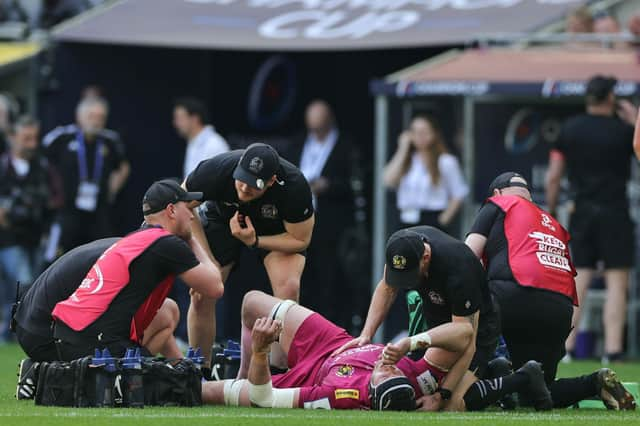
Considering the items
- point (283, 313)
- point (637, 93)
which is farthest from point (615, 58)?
point (283, 313)

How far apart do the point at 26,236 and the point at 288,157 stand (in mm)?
2610

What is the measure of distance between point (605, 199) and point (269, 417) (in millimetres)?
6176

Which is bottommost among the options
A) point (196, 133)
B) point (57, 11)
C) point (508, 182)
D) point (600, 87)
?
point (508, 182)

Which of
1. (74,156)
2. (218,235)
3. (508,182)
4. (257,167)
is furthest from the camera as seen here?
(74,156)

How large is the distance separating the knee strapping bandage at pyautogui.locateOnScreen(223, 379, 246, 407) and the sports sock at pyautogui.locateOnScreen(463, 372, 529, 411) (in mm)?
1247

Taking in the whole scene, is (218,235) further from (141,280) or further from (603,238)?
(603,238)

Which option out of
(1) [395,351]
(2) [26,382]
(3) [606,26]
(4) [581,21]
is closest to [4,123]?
(4) [581,21]

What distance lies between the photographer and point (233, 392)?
9766 millimetres

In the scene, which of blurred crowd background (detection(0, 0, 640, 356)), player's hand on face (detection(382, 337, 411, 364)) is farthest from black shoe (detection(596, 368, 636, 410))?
blurred crowd background (detection(0, 0, 640, 356))

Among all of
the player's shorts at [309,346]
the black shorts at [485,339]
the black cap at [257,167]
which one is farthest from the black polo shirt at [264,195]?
the black shorts at [485,339]

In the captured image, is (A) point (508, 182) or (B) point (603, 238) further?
(B) point (603, 238)

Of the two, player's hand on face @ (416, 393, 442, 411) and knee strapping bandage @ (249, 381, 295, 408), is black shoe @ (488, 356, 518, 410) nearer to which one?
player's hand on face @ (416, 393, 442, 411)

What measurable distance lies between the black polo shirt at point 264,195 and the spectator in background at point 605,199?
12.8ft

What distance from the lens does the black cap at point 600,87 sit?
46.4 ft
